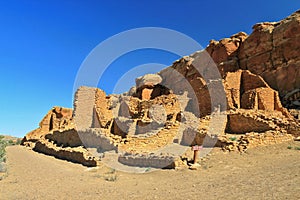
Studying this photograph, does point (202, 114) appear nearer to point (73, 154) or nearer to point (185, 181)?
point (73, 154)

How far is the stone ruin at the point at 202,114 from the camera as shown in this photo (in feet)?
43.9

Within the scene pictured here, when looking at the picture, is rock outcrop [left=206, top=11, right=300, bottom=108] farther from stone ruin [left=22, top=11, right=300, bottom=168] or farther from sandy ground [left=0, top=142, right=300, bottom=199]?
sandy ground [left=0, top=142, right=300, bottom=199]

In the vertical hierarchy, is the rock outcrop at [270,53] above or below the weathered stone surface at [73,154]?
above

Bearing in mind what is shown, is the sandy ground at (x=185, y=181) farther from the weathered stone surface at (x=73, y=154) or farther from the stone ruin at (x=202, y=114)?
the stone ruin at (x=202, y=114)

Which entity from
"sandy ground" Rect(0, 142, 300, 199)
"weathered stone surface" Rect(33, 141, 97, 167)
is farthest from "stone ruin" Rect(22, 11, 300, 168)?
"sandy ground" Rect(0, 142, 300, 199)

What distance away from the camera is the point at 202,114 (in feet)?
64.7

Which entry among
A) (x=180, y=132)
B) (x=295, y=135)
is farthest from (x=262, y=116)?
(x=180, y=132)

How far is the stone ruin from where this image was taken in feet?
43.9

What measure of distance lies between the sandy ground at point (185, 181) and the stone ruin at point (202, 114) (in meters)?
1.27

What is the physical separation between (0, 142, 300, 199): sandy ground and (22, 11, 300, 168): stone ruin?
1.27m

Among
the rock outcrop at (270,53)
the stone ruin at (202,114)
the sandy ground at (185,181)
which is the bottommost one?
the sandy ground at (185,181)

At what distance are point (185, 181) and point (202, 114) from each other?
1173cm

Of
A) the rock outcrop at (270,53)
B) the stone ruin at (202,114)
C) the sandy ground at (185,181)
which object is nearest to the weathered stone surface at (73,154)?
the stone ruin at (202,114)

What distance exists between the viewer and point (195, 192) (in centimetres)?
686
